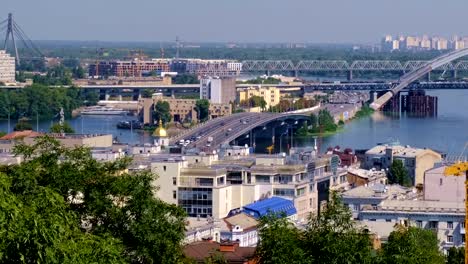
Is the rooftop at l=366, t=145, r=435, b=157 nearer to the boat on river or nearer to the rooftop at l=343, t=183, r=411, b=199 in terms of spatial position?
the rooftop at l=343, t=183, r=411, b=199

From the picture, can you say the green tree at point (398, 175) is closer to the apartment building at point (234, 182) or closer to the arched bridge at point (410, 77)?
the apartment building at point (234, 182)

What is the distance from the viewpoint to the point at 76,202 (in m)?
4.96

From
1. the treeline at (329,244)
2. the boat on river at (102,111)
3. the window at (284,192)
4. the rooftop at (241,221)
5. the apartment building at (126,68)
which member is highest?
the treeline at (329,244)

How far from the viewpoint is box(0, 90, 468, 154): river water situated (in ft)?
61.5

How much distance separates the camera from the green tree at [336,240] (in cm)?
456

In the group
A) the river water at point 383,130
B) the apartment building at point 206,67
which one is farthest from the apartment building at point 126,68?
the river water at point 383,130

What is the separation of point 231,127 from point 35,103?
24.3 feet

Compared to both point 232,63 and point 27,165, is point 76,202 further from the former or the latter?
point 232,63

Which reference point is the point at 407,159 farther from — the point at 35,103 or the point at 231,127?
the point at 35,103

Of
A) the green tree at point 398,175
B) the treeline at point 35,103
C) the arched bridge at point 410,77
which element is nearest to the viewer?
the green tree at point 398,175

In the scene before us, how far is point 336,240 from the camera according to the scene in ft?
15.2

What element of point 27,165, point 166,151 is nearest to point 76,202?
point 27,165

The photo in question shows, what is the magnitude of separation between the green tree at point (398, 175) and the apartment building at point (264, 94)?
14.9 meters

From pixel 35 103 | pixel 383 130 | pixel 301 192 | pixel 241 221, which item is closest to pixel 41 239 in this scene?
pixel 241 221
